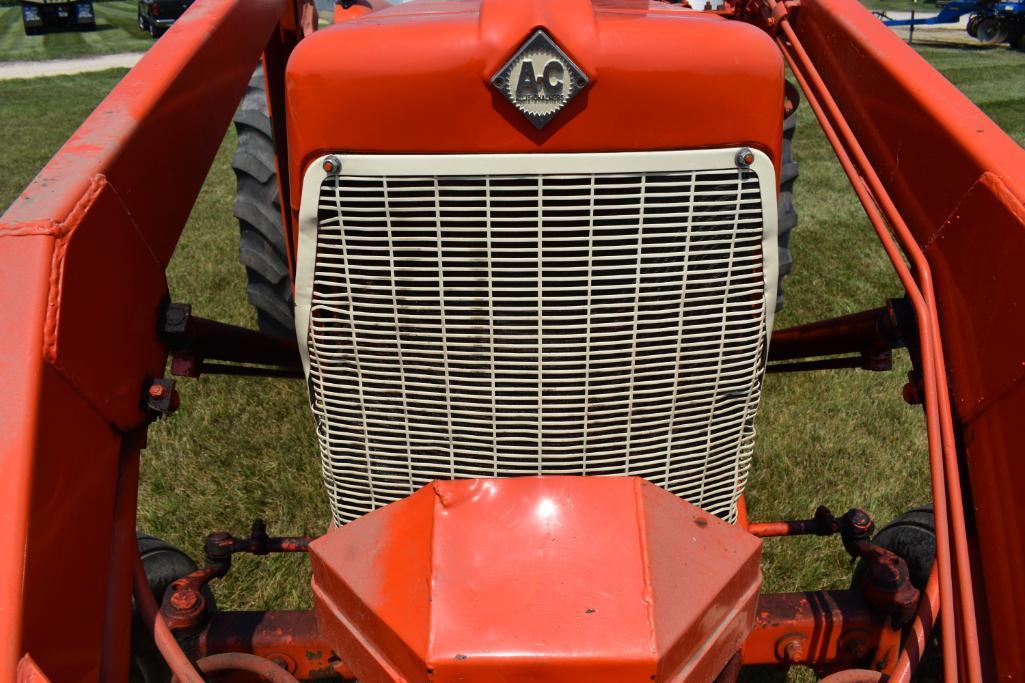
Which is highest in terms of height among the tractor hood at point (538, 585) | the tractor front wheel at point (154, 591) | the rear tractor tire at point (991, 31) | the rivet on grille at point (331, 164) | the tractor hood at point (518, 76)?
the tractor hood at point (518, 76)

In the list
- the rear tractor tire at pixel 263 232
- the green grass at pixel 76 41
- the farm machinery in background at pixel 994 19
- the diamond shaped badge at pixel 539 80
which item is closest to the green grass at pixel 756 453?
the rear tractor tire at pixel 263 232

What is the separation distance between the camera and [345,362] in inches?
67.1

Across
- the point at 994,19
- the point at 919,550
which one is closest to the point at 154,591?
the point at 919,550

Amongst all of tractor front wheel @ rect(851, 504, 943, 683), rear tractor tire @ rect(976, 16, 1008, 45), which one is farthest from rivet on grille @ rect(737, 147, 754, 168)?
rear tractor tire @ rect(976, 16, 1008, 45)

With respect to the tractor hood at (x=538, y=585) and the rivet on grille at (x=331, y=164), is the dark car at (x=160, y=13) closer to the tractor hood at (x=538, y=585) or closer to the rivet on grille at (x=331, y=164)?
the rivet on grille at (x=331, y=164)

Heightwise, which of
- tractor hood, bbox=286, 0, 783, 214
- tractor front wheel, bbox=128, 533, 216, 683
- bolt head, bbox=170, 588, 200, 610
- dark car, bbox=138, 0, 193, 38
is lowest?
dark car, bbox=138, 0, 193, 38

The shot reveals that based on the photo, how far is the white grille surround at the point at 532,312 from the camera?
5.10ft

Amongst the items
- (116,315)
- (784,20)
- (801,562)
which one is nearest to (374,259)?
(116,315)

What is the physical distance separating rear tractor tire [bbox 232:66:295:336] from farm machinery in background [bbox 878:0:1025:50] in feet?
50.1

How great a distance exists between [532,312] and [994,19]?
18.1 m

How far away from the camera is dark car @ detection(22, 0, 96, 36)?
2194 cm

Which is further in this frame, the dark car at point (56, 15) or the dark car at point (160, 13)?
the dark car at point (56, 15)

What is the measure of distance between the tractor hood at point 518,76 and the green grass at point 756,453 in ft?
5.95

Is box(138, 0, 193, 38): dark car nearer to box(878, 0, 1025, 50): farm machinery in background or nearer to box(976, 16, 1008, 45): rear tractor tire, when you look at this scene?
box(878, 0, 1025, 50): farm machinery in background
